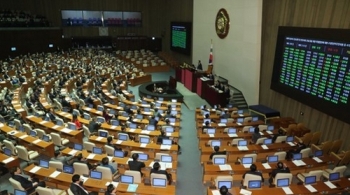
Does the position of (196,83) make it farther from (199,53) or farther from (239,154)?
(239,154)

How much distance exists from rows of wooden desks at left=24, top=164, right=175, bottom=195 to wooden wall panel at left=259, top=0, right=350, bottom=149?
29.1 feet

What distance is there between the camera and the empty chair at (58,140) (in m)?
11.9

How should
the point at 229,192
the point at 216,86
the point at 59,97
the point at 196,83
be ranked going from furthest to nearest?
the point at 196,83 < the point at 216,86 < the point at 59,97 < the point at 229,192

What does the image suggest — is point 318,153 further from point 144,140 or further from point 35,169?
point 35,169

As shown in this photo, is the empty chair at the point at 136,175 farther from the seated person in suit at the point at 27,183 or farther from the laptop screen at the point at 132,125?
the laptop screen at the point at 132,125

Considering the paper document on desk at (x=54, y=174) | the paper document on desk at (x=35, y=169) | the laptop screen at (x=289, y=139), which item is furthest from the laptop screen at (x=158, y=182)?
the laptop screen at (x=289, y=139)

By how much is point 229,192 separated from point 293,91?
354 inches

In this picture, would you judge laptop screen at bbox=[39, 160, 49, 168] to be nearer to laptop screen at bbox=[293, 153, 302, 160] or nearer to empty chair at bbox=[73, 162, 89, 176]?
empty chair at bbox=[73, 162, 89, 176]

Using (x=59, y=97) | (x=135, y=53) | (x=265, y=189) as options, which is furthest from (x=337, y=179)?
(x=135, y=53)

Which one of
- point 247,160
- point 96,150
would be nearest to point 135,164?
point 96,150

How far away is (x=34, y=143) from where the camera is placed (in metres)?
11.4

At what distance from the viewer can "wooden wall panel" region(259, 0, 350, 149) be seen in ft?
41.5

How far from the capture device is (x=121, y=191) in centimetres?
828

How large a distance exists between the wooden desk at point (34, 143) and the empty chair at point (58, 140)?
50cm
